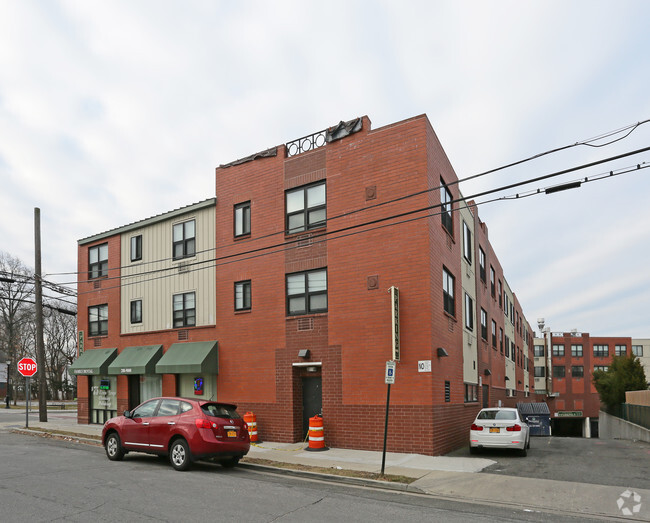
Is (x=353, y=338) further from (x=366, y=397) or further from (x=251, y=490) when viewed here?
(x=251, y=490)

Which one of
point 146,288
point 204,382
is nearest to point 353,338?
point 204,382

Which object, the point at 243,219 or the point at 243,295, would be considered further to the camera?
the point at 243,219

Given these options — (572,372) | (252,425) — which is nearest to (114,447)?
(252,425)

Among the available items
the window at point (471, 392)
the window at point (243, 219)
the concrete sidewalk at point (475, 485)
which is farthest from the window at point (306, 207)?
the window at point (471, 392)

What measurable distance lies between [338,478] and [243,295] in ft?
31.4

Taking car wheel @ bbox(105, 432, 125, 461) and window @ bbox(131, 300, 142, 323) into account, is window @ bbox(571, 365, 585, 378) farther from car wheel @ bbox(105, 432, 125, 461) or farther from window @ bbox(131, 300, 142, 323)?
car wheel @ bbox(105, 432, 125, 461)

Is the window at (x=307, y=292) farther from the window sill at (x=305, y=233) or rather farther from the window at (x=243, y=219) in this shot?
the window at (x=243, y=219)

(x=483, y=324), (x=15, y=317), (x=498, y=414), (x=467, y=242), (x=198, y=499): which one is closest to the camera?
(x=198, y=499)

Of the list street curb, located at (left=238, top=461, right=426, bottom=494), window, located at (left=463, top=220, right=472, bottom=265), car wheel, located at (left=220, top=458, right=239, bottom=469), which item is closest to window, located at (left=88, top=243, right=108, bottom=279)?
car wheel, located at (left=220, top=458, right=239, bottom=469)

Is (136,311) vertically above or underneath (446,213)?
underneath

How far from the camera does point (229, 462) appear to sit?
44.6 feet

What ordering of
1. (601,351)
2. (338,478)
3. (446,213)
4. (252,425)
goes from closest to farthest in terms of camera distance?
1. (338,478)
2. (252,425)
3. (446,213)
4. (601,351)

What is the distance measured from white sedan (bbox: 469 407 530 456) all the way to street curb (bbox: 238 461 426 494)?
5623mm

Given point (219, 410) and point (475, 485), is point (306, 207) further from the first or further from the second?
point (475, 485)
